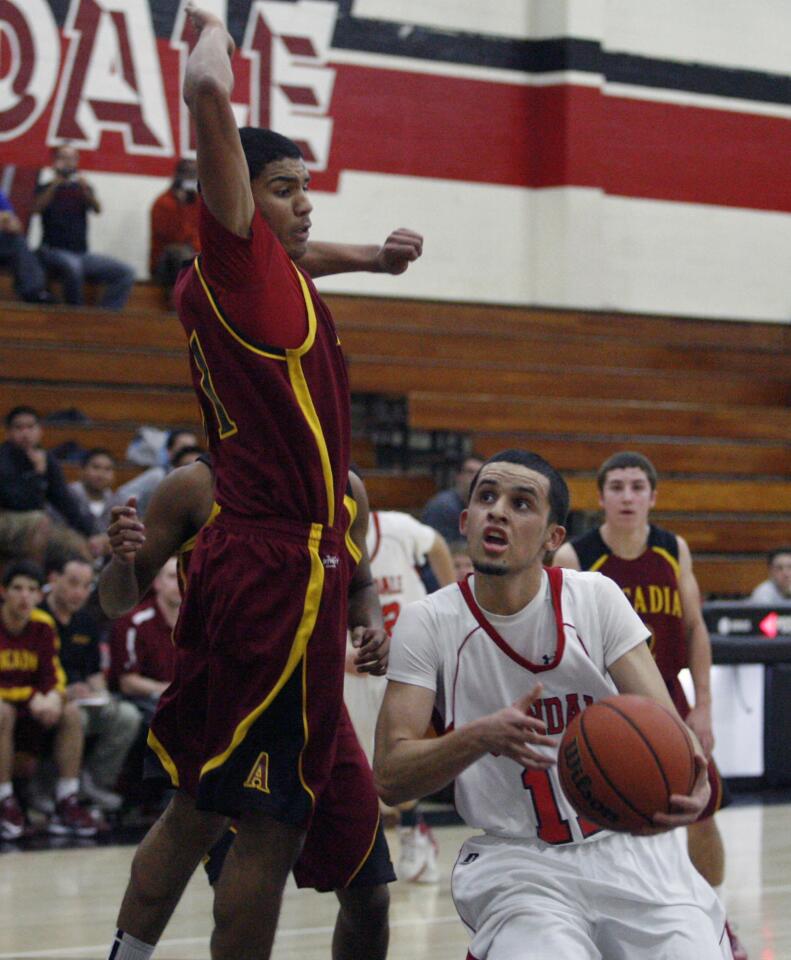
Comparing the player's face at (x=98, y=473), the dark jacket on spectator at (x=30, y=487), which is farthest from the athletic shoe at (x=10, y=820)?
the player's face at (x=98, y=473)

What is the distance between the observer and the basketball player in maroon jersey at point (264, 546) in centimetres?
331

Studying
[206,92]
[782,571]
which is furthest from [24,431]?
[206,92]

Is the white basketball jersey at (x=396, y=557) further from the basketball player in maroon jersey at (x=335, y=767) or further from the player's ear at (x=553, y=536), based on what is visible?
the player's ear at (x=553, y=536)

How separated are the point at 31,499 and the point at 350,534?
605 cm

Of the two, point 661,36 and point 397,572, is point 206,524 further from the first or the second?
point 661,36

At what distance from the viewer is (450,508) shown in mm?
10648

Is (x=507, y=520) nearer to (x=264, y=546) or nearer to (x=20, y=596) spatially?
(x=264, y=546)

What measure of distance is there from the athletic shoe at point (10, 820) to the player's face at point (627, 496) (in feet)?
11.1

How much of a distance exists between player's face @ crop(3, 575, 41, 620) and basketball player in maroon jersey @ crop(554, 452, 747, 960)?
307cm

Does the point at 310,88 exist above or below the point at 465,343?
above

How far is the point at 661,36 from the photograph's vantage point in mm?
15469

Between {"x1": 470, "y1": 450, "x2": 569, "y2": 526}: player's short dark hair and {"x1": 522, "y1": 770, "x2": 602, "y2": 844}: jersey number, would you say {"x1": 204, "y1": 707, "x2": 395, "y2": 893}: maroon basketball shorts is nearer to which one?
{"x1": 522, "y1": 770, "x2": 602, "y2": 844}: jersey number

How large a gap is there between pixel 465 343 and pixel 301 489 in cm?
1047

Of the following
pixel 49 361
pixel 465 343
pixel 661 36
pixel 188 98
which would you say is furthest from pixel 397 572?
pixel 661 36
